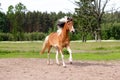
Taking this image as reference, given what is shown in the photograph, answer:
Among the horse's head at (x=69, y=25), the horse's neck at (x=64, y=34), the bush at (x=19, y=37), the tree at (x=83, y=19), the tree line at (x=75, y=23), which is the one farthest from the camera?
the bush at (x=19, y=37)

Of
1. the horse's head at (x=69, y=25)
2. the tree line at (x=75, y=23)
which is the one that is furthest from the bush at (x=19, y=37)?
the horse's head at (x=69, y=25)

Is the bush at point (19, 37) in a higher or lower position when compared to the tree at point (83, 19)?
lower

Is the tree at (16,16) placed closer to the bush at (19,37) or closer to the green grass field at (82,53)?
the bush at (19,37)

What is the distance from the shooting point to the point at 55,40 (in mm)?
17281

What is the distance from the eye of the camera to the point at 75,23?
7075 centimetres

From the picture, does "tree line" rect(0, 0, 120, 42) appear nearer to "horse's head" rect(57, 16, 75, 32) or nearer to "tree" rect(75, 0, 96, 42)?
"tree" rect(75, 0, 96, 42)

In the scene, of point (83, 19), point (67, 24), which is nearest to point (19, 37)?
point (83, 19)

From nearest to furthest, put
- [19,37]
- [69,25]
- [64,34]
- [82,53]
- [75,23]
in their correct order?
[69,25], [64,34], [82,53], [75,23], [19,37]

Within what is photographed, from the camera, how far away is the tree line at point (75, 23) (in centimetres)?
5397

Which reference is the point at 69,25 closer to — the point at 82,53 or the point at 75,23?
the point at 82,53

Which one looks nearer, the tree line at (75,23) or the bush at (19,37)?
the tree line at (75,23)

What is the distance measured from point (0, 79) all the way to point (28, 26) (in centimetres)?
12685

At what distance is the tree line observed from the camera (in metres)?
54.0

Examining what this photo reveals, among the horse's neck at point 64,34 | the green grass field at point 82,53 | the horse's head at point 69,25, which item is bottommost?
the green grass field at point 82,53
